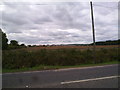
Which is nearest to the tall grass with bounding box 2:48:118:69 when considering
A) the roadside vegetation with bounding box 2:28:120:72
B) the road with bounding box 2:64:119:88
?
the roadside vegetation with bounding box 2:28:120:72

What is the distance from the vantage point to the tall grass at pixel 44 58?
1495 cm

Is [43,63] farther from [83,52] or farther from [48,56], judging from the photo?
[83,52]

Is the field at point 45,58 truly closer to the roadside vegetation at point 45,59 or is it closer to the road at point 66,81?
the roadside vegetation at point 45,59

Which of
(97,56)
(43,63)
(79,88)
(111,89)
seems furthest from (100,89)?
(97,56)

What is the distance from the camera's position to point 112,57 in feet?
65.8

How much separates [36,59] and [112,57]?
38.7ft

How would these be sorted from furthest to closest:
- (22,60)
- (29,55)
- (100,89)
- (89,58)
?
(89,58) → (29,55) → (22,60) → (100,89)

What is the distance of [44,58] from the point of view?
1641 centimetres

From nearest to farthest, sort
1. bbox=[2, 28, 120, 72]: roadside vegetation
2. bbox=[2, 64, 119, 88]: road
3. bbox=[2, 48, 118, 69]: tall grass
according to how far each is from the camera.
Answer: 1. bbox=[2, 64, 119, 88]: road
2. bbox=[2, 28, 120, 72]: roadside vegetation
3. bbox=[2, 48, 118, 69]: tall grass

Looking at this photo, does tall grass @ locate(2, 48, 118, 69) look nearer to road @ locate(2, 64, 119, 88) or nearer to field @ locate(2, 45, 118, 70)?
field @ locate(2, 45, 118, 70)

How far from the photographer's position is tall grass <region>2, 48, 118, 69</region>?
14955mm

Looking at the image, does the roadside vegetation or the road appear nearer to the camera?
the road

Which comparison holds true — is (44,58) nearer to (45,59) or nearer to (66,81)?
(45,59)

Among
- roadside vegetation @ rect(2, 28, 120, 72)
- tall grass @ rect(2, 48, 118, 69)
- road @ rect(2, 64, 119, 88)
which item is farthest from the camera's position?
tall grass @ rect(2, 48, 118, 69)
